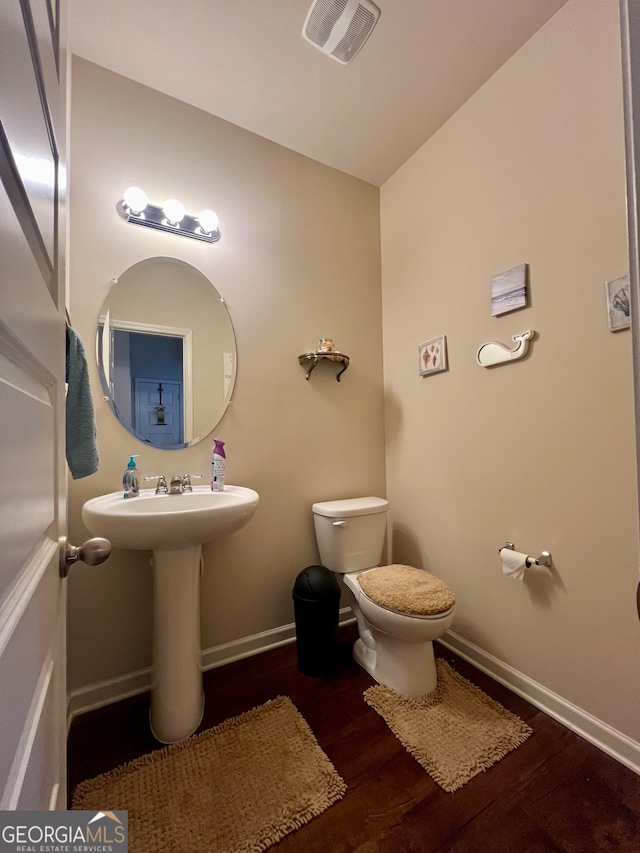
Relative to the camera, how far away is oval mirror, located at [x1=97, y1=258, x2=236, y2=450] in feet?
4.43

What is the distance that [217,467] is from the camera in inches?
55.0

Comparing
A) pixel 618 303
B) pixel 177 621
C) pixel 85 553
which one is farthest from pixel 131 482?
pixel 618 303

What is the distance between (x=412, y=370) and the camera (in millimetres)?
1818

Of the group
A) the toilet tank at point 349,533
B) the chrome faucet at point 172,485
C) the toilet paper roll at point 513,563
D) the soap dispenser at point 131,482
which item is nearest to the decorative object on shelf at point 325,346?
the toilet tank at point 349,533

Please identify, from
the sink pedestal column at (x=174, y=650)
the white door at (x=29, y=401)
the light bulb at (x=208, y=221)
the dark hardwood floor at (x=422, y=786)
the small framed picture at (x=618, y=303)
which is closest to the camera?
→ the white door at (x=29, y=401)

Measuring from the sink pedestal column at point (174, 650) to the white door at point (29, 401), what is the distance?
63cm

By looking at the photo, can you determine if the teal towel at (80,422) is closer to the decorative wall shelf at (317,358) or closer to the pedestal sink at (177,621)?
the pedestal sink at (177,621)

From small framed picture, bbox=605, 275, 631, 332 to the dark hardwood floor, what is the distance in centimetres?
119

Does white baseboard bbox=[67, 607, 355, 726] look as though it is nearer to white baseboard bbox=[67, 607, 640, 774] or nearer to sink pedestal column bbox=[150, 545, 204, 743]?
white baseboard bbox=[67, 607, 640, 774]

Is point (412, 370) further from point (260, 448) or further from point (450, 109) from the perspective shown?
point (450, 109)

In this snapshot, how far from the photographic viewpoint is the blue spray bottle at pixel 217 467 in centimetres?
139

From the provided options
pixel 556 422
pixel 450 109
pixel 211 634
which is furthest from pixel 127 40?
pixel 211 634

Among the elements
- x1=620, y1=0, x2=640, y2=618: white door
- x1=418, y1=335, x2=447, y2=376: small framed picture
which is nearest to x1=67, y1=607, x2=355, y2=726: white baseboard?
x1=418, y1=335, x2=447, y2=376: small framed picture

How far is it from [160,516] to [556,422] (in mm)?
1370
